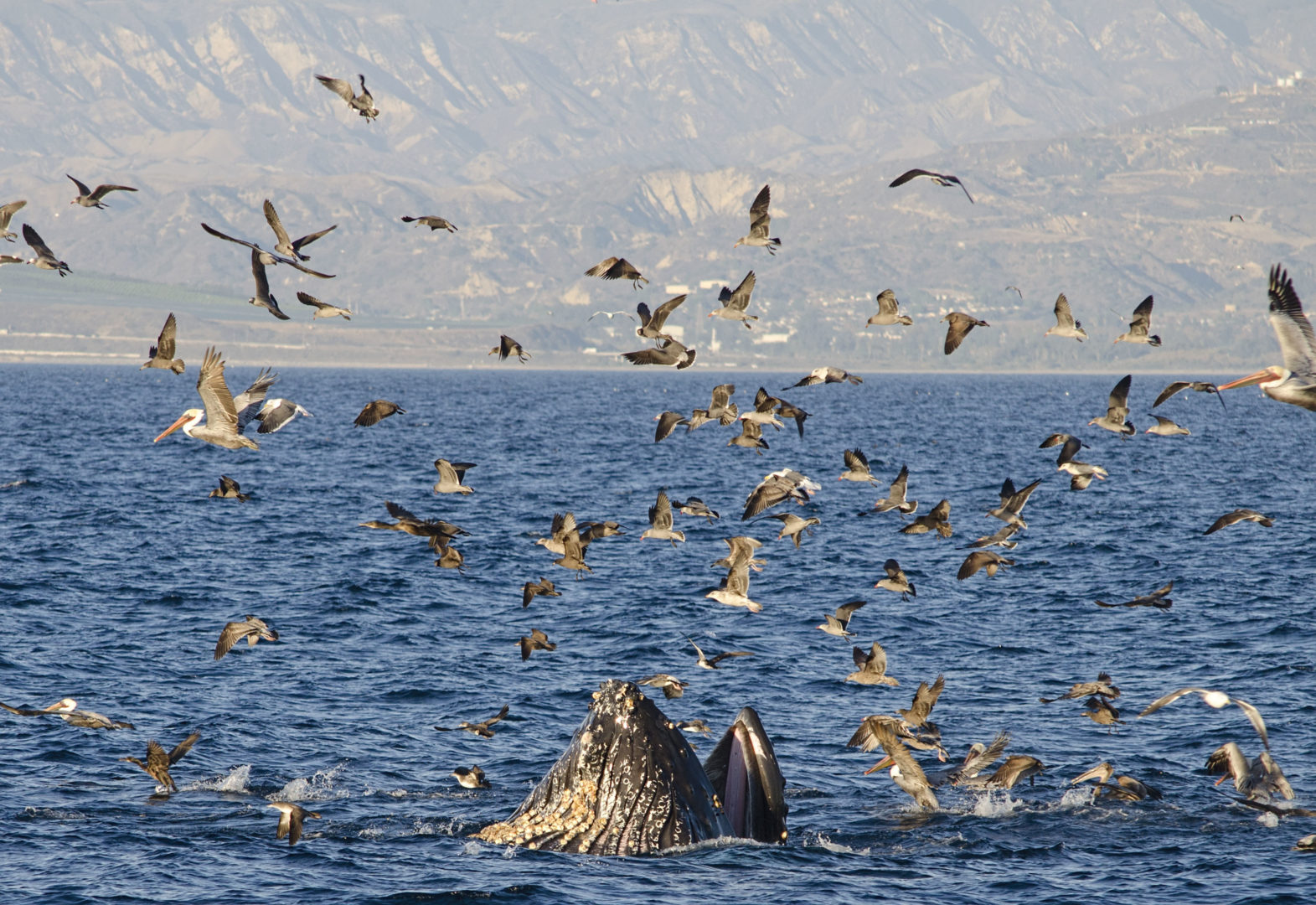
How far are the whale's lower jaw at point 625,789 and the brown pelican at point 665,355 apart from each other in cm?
760

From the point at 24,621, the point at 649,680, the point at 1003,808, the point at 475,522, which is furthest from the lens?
the point at 475,522

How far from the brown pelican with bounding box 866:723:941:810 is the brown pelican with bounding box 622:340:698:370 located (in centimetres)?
619

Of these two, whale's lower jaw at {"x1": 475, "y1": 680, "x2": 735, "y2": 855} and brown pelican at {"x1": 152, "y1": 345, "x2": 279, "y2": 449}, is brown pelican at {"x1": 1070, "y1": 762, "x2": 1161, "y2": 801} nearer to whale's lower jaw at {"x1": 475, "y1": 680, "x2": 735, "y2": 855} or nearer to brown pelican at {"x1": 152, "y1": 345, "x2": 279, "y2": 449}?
whale's lower jaw at {"x1": 475, "y1": 680, "x2": 735, "y2": 855}

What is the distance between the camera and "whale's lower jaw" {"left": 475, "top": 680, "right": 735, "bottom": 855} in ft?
45.6

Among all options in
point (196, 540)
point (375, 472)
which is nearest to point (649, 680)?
point (196, 540)

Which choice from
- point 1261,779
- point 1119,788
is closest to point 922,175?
point 1119,788

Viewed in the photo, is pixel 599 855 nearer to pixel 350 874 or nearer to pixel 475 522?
pixel 350 874

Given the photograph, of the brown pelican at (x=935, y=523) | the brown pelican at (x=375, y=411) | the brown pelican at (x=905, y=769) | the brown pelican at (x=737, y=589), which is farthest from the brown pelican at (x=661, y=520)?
the brown pelican at (x=905, y=769)

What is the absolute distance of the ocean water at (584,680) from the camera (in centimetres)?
1652

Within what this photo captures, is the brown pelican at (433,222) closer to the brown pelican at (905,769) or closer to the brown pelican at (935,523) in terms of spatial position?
the brown pelican at (935,523)

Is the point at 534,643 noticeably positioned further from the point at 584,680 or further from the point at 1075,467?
the point at 1075,467

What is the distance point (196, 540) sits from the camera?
47.2 m

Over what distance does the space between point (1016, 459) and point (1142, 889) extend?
73490 mm

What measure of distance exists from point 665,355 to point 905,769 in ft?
24.6
